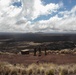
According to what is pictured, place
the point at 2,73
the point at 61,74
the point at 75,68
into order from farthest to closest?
1. the point at 75,68
2. the point at 2,73
3. the point at 61,74

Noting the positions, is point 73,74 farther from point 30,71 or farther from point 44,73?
point 30,71

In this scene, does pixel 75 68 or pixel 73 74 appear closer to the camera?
pixel 73 74

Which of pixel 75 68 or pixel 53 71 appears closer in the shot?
pixel 53 71

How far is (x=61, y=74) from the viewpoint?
14258 millimetres

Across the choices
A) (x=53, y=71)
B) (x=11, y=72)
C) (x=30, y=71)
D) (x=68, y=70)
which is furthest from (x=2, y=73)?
(x=68, y=70)

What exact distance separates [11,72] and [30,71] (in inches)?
56.1

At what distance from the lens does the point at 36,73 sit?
632 inches

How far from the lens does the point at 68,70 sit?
1645 cm

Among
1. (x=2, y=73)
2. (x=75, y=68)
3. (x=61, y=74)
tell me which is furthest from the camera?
(x=75, y=68)

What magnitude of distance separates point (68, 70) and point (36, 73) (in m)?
2.49

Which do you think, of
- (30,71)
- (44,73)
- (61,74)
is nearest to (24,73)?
(30,71)

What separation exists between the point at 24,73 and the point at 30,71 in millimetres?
474

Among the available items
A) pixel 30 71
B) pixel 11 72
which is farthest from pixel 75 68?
pixel 11 72

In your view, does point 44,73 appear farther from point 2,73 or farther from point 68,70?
point 2,73
